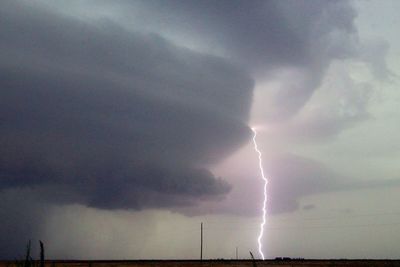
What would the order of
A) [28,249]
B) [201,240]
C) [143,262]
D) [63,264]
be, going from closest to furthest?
[28,249]
[63,264]
[143,262]
[201,240]

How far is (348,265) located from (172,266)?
86.3 ft

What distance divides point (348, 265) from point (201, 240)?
126ft

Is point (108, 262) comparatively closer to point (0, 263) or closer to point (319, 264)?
point (0, 263)

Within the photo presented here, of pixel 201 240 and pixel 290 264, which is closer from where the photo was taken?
pixel 290 264

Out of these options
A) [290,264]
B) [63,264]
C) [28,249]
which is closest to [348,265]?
[290,264]

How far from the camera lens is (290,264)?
63531mm

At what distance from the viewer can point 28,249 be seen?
9.14 m

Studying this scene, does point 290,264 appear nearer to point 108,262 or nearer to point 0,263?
point 108,262

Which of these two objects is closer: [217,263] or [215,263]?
[217,263]

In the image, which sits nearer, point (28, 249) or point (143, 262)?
point (28, 249)

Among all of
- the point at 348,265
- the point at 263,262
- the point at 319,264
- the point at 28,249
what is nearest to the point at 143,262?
the point at 263,262

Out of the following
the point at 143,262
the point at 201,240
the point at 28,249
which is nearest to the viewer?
the point at 28,249

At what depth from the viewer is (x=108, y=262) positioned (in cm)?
6581

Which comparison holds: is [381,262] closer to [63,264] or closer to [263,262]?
[263,262]
